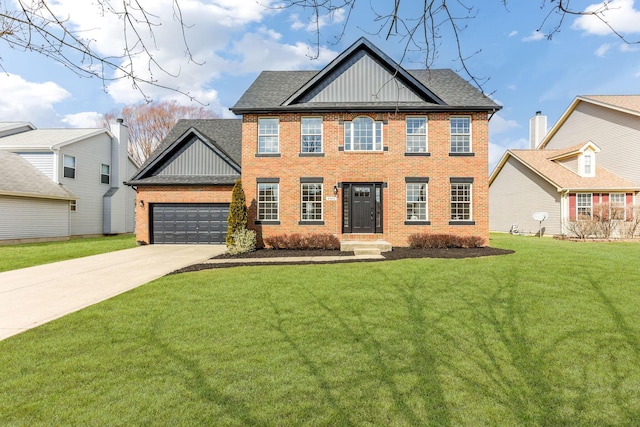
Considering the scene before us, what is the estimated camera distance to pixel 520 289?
22.4ft

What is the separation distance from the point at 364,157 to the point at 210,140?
859 cm

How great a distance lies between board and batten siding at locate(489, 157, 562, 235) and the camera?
2106 centimetres

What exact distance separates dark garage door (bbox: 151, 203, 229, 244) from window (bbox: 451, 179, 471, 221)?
11691 millimetres

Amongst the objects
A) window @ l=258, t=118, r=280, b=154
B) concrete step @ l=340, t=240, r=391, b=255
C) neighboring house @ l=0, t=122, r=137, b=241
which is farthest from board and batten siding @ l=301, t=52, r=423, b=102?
neighboring house @ l=0, t=122, r=137, b=241

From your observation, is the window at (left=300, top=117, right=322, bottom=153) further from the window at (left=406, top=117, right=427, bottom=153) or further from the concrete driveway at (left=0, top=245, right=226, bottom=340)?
the concrete driveway at (left=0, top=245, right=226, bottom=340)

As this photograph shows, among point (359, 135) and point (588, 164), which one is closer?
point (359, 135)

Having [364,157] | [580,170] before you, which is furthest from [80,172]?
[580,170]

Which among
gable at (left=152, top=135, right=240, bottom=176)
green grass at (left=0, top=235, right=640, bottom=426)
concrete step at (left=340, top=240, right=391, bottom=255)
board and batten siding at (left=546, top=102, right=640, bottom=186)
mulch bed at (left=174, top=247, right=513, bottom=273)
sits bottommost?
green grass at (left=0, top=235, right=640, bottom=426)

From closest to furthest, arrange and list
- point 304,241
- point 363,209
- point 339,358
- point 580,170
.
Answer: point 339,358
point 304,241
point 363,209
point 580,170

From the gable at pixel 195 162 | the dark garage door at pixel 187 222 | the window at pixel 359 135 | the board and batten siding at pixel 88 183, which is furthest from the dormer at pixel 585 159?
the board and batten siding at pixel 88 183

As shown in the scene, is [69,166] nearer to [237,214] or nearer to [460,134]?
[237,214]

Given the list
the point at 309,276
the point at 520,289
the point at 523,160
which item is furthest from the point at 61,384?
the point at 523,160

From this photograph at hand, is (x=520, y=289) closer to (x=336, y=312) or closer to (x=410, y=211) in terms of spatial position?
(x=336, y=312)

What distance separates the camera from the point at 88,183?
2358cm
